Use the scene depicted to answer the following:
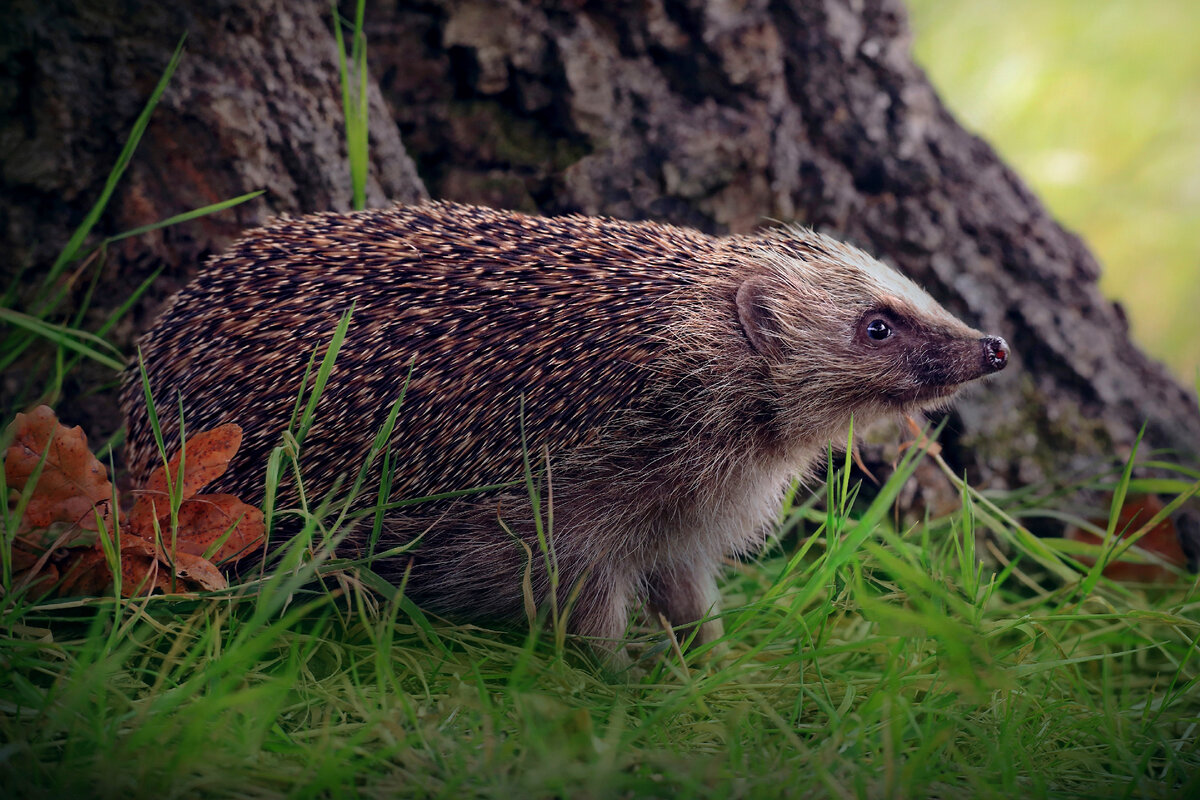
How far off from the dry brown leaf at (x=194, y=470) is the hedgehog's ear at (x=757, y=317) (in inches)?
75.4

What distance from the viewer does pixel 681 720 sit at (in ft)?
10.0

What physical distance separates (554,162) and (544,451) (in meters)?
1.98

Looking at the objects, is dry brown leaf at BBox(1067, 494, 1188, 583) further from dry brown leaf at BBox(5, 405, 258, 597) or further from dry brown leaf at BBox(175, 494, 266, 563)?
dry brown leaf at BBox(5, 405, 258, 597)

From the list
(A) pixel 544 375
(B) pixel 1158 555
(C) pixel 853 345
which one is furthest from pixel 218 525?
(B) pixel 1158 555

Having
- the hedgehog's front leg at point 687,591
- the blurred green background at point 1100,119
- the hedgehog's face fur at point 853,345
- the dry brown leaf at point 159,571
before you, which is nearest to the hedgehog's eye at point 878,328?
the hedgehog's face fur at point 853,345

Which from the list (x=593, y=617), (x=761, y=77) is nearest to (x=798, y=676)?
(x=593, y=617)

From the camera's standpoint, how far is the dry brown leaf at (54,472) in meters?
3.29

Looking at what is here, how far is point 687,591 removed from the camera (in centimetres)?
411

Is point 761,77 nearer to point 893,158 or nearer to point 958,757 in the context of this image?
point 893,158

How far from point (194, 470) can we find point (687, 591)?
203cm

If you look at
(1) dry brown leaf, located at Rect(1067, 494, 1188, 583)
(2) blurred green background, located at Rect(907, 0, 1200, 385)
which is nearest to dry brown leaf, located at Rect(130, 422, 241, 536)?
(1) dry brown leaf, located at Rect(1067, 494, 1188, 583)

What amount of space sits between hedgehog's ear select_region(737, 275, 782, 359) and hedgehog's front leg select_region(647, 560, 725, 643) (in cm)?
96

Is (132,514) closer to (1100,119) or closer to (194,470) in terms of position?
(194,470)

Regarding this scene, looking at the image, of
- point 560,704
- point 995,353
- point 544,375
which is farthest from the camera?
point 995,353
